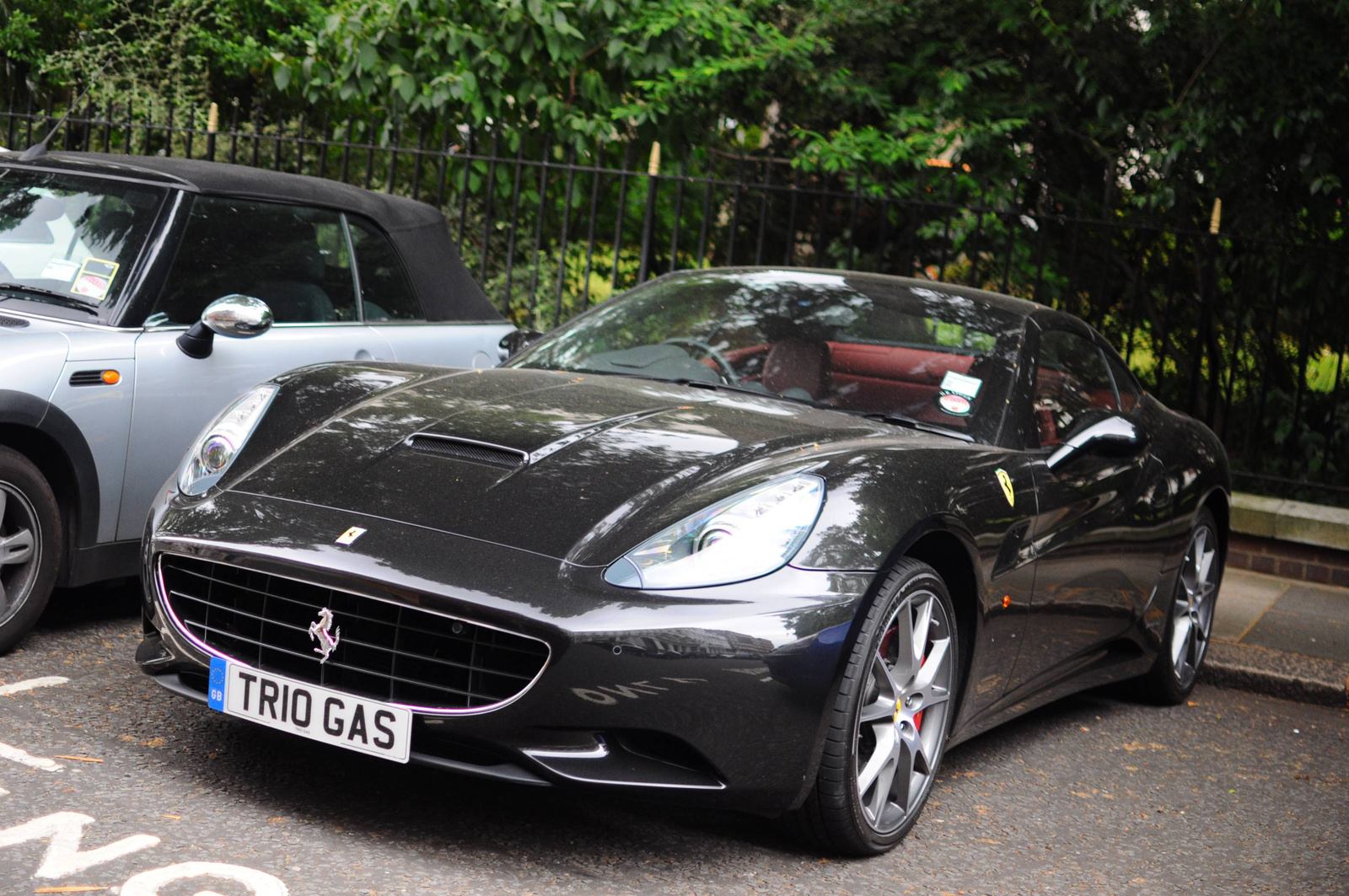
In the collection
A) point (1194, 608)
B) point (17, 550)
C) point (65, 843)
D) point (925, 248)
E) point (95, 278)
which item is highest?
point (925, 248)

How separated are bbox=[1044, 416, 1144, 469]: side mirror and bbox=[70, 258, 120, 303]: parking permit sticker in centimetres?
303

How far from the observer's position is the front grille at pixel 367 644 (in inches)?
119

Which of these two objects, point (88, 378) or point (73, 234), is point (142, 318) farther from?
point (73, 234)

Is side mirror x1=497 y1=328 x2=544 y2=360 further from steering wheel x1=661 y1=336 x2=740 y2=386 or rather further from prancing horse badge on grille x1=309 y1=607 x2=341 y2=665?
prancing horse badge on grille x1=309 y1=607 x2=341 y2=665

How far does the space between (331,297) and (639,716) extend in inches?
116

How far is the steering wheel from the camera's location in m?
4.37

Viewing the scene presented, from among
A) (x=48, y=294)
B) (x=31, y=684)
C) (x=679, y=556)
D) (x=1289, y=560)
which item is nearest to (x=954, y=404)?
(x=679, y=556)

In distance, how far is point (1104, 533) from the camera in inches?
179

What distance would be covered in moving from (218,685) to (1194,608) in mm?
3857

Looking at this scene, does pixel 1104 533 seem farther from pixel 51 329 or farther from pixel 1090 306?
pixel 1090 306

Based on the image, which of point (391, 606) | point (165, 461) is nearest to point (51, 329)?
point (165, 461)

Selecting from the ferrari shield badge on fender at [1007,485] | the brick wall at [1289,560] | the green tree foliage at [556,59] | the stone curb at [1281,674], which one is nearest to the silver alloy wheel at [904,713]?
the ferrari shield badge on fender at [1007,485]

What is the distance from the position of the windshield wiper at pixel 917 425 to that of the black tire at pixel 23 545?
2.42 metres

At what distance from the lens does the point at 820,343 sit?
4.44 metres
